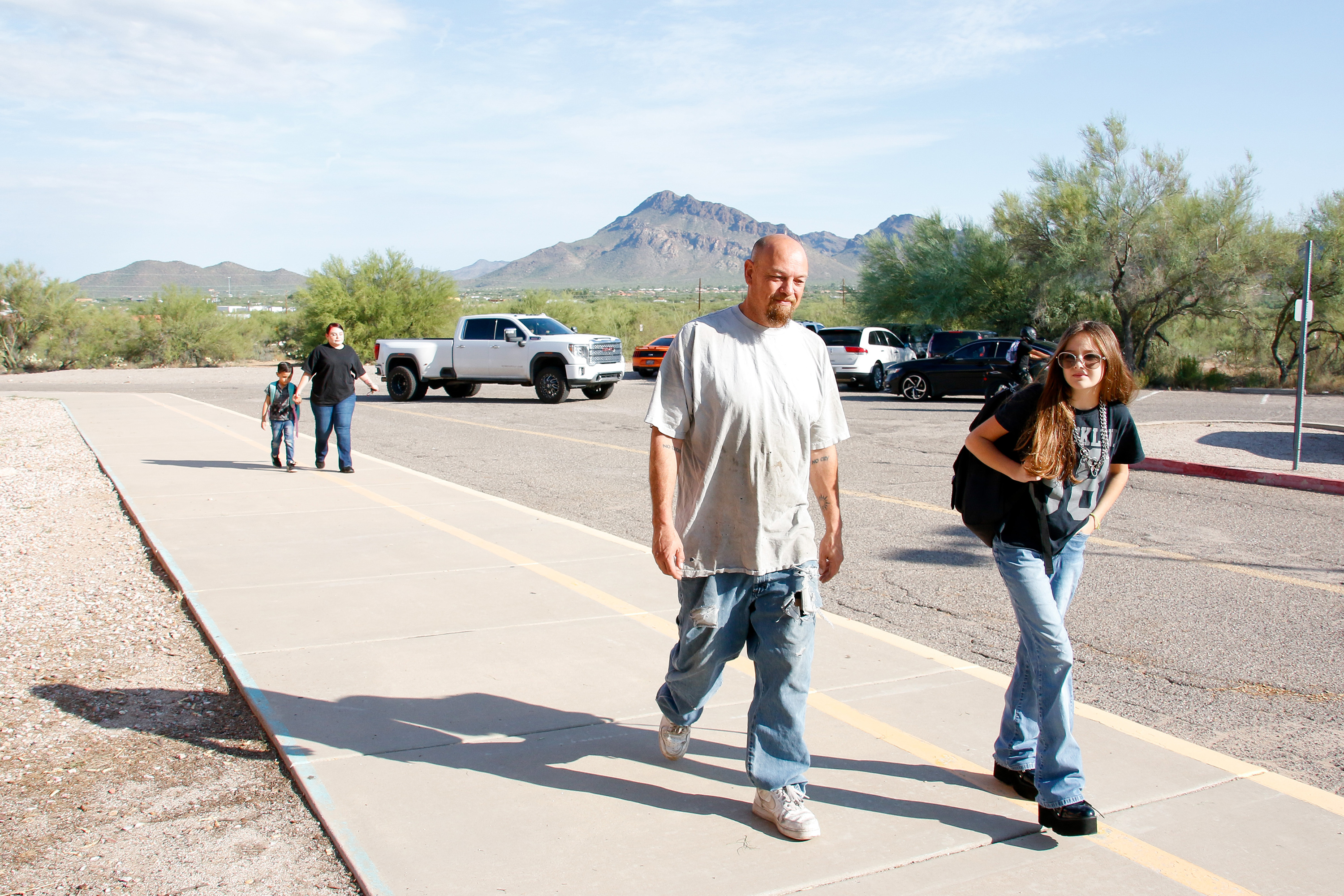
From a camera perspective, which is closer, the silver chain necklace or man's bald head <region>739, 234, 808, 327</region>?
man's bald head <region>739, 234, 808, 327</region>

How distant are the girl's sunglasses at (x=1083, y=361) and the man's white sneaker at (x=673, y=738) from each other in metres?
1.75

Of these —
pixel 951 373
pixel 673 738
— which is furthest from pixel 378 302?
pixel 673 738

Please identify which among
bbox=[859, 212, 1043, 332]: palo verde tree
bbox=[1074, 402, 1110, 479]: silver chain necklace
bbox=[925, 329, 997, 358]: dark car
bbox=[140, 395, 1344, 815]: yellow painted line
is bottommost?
bbox=[140, 395, 1344, 815]: yellow painted line

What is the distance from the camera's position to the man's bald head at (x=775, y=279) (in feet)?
10.7

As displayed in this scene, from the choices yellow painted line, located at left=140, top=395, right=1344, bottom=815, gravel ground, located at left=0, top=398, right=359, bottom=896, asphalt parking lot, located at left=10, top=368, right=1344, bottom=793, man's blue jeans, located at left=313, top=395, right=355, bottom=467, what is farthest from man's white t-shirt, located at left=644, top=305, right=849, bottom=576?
man's blue jeans, located at left=313, top=395, right=355, bottom=467

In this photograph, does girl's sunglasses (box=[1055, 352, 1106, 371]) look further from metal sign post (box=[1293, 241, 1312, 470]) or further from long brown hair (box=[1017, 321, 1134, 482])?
metal sign post (box=[1293, 241, 1312, 470])

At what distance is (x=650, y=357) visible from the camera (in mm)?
33938

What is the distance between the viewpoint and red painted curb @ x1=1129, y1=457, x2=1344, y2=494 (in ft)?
36.3

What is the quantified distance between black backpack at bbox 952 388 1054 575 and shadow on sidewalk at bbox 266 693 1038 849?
2.93 ft

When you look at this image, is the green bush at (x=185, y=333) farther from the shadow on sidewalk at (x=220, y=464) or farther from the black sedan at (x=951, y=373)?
the shadow on sidewalk at (x=220, y=464)

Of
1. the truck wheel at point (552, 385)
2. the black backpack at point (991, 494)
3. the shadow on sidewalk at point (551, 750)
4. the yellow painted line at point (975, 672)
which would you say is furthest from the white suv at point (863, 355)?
the black backpack at point (991, 494)

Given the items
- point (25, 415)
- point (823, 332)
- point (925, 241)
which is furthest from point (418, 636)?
point (925, 241)

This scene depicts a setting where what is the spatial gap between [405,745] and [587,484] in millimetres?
7150

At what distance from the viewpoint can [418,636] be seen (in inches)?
212
